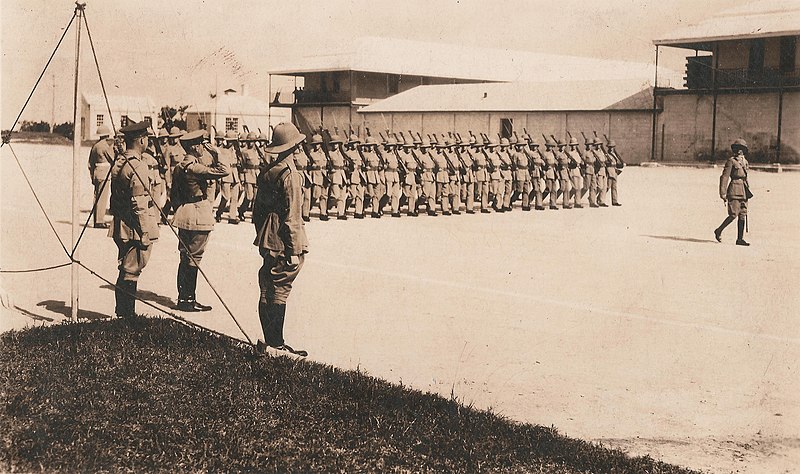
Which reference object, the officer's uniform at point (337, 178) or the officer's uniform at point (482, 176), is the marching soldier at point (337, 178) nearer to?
the officer's uniform at point (337, 178)

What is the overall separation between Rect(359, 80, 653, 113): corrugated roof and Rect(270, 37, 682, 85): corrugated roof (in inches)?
159

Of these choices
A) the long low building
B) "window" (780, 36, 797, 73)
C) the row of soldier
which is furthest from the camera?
the long low building

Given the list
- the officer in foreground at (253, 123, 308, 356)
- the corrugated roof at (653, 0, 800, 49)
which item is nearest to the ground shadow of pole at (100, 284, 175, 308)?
the officer in foreground at (253, 123, 308, 356)

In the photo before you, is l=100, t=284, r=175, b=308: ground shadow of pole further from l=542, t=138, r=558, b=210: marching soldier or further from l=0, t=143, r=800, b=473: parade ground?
l=542, t=138, r=558, b=210: marching soldier

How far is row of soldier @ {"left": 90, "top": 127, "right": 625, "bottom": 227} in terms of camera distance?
16422 millimetres

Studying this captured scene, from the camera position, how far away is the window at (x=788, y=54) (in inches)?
1315

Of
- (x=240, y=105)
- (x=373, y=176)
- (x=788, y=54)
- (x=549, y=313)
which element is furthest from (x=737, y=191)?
(x=240, y=105)

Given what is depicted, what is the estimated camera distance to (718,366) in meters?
6.66

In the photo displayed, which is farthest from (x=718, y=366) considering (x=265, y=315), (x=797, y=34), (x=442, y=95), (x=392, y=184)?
(x=442, y=95)

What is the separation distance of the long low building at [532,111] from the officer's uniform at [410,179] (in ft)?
58.5

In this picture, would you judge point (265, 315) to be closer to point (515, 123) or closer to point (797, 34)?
point (797, 34)

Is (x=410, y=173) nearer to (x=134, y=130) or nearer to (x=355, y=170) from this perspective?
(x=355, y=170)

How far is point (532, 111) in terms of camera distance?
3850cm

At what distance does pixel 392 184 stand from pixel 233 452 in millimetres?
13039
